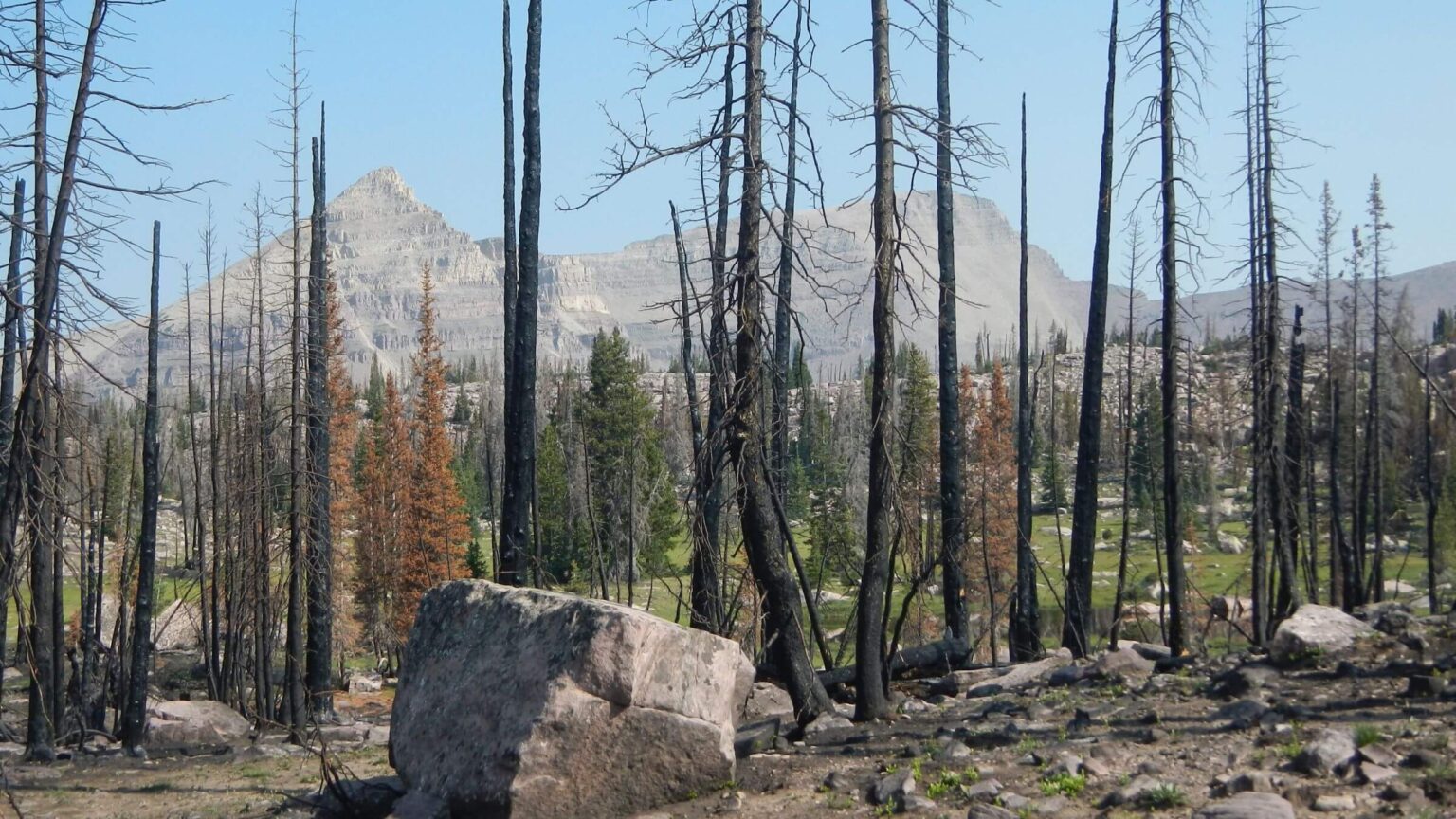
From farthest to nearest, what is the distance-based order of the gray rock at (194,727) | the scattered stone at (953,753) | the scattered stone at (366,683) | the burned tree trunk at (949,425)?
the scattered stone at (366,683) → the gray rock at (194,727) → the burned tree trunk at (949,425) → the scattered stone at (953,753)

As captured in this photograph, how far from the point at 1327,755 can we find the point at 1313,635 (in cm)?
498

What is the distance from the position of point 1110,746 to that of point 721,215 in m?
10.3

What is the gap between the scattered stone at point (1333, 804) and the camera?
6.58 metres

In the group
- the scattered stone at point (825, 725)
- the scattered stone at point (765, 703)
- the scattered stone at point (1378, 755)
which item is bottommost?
the scattered stone at point (765, 703)

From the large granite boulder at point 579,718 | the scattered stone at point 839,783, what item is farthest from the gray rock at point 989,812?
the large granite boulder at point 579,718

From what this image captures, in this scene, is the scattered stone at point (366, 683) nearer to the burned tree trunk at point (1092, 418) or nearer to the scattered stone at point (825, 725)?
the burned tree trunk at point (1092, 418)

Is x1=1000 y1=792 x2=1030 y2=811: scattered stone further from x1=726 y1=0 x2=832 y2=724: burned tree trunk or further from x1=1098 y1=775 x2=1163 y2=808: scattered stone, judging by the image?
x1=726 y1=0 x2=832 y2=724: burned tree trunk

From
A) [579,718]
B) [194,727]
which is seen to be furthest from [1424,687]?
[194,727]

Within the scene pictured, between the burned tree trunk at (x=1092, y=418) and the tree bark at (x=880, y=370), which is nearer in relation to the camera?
the tree bark at (x=880, y=370)

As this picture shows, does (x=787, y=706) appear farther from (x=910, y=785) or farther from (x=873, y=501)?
(x=910, y=785)

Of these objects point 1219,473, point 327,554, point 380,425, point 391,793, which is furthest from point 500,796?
point 1219,473

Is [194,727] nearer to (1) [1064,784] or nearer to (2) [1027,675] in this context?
(2) [1027,675]

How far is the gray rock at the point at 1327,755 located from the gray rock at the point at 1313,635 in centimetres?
423

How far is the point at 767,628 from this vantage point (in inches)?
461
